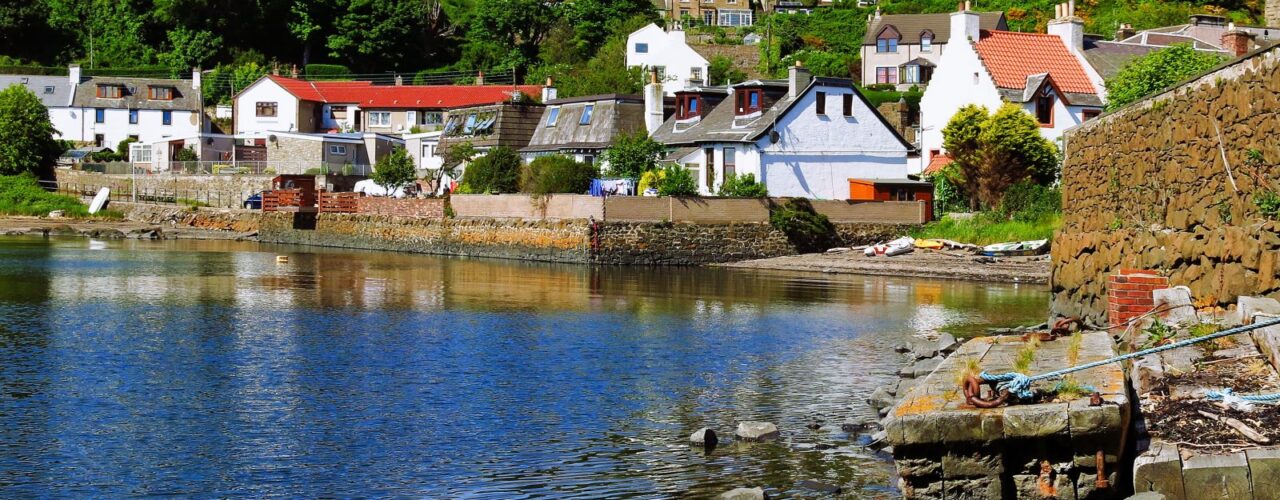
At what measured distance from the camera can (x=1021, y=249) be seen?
48.6 metres

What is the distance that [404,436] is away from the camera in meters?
17.9

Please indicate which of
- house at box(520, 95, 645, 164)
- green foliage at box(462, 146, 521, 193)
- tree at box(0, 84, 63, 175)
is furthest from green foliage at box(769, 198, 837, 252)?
tree at box(0, 84, 63, 175)

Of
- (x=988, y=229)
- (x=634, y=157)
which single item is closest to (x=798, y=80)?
(x=634, y=157)

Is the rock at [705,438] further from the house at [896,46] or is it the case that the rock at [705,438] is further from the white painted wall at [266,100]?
the white painted wall at [266,100]

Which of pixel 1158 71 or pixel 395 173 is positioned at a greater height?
pixel 1158 71

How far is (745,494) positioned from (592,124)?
55521 millimetres

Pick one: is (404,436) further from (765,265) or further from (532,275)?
(765,265)

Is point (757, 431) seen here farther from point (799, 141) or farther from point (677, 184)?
point (799, 141)

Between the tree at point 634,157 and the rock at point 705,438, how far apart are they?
138ft

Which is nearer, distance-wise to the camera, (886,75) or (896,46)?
(886,75)

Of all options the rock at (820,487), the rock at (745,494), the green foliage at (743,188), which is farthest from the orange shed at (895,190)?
the rock at (745,494)

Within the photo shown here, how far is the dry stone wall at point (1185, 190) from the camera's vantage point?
16.0 m

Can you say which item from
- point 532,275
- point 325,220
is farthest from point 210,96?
point 532,275

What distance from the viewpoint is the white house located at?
3703 inches
